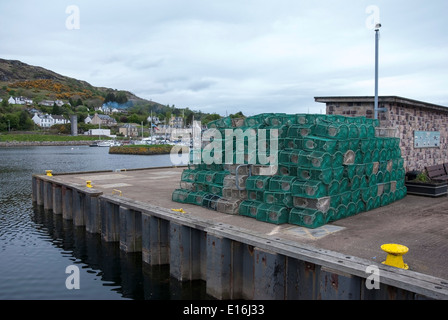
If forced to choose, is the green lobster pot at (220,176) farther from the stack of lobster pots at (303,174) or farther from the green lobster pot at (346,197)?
the green lobster pot at (346,197)

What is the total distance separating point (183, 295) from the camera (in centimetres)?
1029

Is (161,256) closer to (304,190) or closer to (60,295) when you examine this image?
(60,295)

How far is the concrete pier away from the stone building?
321cm

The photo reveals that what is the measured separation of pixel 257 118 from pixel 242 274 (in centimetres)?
595

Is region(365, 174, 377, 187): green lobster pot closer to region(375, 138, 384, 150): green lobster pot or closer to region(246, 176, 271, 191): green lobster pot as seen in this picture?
region(375, 138, 384, 150): green lobster pot

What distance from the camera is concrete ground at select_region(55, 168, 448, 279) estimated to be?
8055mm

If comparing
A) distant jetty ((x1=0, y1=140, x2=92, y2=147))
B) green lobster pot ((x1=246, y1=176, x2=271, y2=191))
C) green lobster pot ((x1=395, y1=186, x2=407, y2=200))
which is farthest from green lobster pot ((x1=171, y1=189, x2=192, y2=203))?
distant jetty ((x1=0, y1=140, x2=92, y2=147))

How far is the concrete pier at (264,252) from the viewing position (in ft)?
21.7

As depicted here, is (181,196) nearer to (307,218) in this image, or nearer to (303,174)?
(303,174)

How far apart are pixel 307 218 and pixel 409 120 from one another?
29.6 ft

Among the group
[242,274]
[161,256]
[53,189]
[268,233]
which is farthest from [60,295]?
[53,189]

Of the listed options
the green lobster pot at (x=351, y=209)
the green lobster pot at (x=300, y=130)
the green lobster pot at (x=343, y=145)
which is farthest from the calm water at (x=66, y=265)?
the green lobster pot at (x=343, y=145)

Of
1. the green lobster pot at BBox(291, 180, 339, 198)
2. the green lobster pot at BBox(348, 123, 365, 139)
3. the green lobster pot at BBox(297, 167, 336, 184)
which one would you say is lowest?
the green lobster pot at BBox(291, 180, 339, 198)

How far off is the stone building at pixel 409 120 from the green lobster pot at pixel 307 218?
575 centimetres
